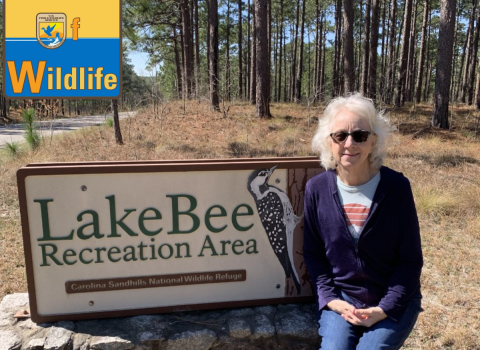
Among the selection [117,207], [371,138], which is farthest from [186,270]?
[371,138]

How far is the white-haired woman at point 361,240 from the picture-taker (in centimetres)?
165

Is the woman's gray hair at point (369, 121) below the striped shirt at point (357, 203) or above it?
above

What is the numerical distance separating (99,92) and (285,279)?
15.2 ft

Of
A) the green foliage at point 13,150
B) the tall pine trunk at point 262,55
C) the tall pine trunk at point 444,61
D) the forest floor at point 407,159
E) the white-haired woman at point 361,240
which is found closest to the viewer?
the white-haired woman at point 361,240

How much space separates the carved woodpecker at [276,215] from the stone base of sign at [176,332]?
11.6 inches

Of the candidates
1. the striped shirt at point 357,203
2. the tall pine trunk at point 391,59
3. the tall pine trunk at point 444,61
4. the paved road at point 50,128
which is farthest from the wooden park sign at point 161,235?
the tall pine trunk at point 391,59

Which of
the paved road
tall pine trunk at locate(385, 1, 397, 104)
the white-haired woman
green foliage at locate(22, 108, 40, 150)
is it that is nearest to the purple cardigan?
the white-haired woman

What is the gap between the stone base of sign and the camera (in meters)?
1.94

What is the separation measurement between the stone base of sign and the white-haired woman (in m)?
0.38

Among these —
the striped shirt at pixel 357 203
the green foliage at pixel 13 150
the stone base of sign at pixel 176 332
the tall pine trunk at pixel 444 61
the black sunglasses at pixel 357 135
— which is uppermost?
the tall pine trunk at pixel 444 61

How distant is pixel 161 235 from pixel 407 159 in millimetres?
6393

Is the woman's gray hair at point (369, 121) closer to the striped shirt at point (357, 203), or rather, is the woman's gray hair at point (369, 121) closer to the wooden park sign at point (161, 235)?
the striped shirt at point (357, 203)

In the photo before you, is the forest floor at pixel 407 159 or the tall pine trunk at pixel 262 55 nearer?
the forest floor at pixel 407 159

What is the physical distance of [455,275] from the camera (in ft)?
10.0
